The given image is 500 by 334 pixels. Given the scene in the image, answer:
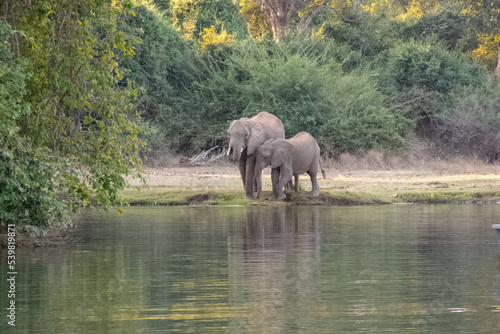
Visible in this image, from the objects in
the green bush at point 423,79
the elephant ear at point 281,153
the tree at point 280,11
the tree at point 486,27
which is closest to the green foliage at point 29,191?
the elephant ear at point 281,153

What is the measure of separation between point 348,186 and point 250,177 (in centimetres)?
418

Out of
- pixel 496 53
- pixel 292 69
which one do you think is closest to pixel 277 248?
pixel 292 69

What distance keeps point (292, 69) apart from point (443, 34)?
42.2ft

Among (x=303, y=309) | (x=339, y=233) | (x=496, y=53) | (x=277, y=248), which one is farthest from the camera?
(x=496, y=53)

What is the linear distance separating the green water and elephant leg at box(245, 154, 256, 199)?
605 cm

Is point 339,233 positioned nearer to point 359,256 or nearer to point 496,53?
point 359,256

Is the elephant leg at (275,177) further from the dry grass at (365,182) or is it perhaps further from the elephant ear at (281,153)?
the dry grass at (365,182)

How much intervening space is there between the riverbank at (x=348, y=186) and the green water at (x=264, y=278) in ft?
19.2

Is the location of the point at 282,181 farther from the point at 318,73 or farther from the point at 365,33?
the point at 365,33

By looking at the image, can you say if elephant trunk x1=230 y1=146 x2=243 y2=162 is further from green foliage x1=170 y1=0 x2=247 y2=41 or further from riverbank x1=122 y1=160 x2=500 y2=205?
green foliage x1=170 y1=0 x2=247 y2=41

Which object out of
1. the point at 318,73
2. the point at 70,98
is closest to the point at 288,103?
the point at 318,73

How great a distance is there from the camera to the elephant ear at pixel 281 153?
2809cm

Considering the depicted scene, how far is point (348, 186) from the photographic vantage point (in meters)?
31.3

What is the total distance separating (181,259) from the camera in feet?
50.1
